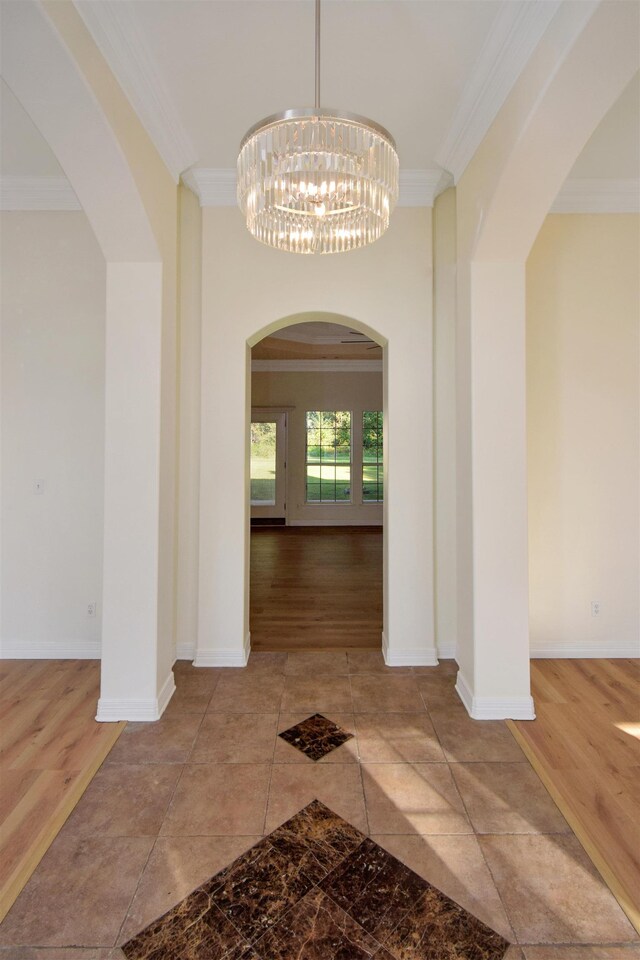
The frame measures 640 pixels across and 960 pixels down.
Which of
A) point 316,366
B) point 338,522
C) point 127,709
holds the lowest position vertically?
point 127,709

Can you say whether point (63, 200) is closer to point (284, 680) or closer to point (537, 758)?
point (284, 680)

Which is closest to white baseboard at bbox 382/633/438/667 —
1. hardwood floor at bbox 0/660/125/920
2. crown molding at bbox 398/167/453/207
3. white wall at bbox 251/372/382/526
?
hardwood floor at bbox 0/660/125/920

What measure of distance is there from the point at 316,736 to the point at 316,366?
7.93 metres

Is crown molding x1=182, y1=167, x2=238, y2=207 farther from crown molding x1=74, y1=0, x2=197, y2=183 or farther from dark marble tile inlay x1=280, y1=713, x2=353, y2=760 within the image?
dark marble tile inlay x1=280, y1=713, x2=353, y2=760

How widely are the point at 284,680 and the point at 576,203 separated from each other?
3.70m

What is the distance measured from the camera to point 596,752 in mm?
2414

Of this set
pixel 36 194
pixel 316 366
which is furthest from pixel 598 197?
pixel 316 366

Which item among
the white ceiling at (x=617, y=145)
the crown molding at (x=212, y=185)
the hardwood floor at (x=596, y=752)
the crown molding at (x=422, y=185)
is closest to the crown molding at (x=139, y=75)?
the crown molding at (x=212, y=185)

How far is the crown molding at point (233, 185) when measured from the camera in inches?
126

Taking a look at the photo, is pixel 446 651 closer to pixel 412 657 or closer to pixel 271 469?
pixel 412 657

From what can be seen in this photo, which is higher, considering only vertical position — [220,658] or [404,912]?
[220,658]

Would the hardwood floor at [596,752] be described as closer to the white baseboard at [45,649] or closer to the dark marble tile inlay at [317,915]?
the dark marble tile inlay at [317,915]

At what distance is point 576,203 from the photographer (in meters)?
3.43

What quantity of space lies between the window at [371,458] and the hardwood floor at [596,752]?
6.47 meters
